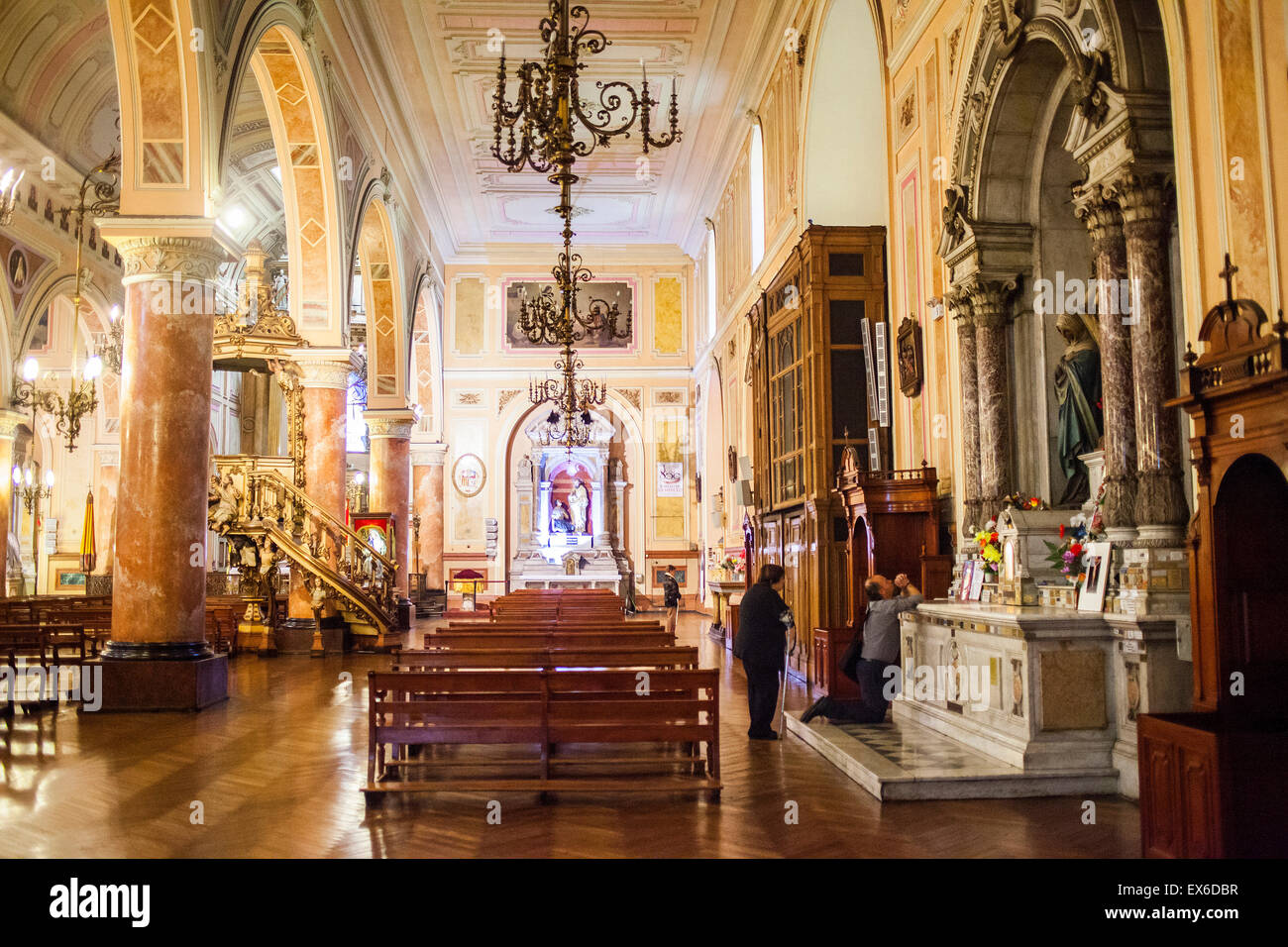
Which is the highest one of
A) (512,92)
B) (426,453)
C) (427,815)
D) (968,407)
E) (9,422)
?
(512,92)

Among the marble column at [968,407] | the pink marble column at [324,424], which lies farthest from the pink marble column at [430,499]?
the marble column at [968,407]

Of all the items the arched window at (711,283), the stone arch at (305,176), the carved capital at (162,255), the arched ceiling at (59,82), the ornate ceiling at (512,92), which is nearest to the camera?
the carved capital at (162,255)

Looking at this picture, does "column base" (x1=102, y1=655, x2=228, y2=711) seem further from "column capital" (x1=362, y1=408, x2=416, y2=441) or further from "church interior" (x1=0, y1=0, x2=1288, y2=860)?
"column capital" (x1=362, y1=408, x2=416, y2=441)

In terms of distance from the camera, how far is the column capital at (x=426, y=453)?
2584cm

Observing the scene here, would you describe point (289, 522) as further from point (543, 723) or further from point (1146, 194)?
point (1146, 194)

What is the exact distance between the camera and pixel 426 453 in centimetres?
2591

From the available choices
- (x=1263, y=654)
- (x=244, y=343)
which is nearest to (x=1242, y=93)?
(x=1263, y=654)

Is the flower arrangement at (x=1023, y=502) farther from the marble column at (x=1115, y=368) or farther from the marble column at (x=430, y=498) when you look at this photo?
the marble column at (x=430, y=498)

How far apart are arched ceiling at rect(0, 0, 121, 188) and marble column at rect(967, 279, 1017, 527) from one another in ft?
43.4

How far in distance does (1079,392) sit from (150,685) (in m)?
8.01

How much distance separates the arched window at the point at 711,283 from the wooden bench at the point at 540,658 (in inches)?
635

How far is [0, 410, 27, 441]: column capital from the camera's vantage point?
1730 cm

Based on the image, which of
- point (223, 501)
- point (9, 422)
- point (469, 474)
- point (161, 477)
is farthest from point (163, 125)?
point (469, 474)

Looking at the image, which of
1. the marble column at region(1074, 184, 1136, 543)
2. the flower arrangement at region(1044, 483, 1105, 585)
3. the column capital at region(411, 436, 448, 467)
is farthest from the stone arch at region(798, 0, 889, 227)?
the column capital at region(411, 436, 448, 467)
